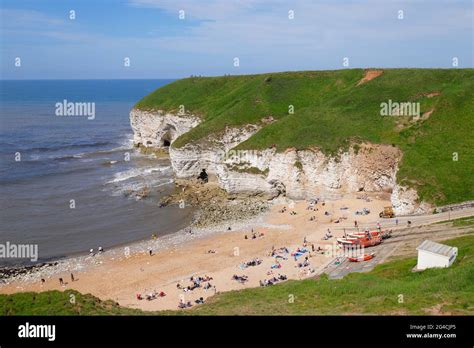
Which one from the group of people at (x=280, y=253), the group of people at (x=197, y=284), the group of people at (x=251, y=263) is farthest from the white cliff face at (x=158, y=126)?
the group of people at (x=197, y=284)

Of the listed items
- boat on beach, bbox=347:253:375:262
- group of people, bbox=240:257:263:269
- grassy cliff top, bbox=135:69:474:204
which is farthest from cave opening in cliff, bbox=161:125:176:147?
boat on beach, bbox=347:253:375:262

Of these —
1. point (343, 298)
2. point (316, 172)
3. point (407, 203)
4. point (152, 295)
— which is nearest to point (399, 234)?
point (407, 203)

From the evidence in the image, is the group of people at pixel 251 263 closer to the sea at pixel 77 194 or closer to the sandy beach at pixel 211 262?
the sandy beach at pixel 211 262

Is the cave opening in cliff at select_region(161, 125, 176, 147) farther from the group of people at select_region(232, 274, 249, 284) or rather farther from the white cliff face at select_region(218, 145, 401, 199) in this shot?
the group of people at select_region(232, 274, 249, 284)

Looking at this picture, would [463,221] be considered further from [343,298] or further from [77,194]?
[77,194]
